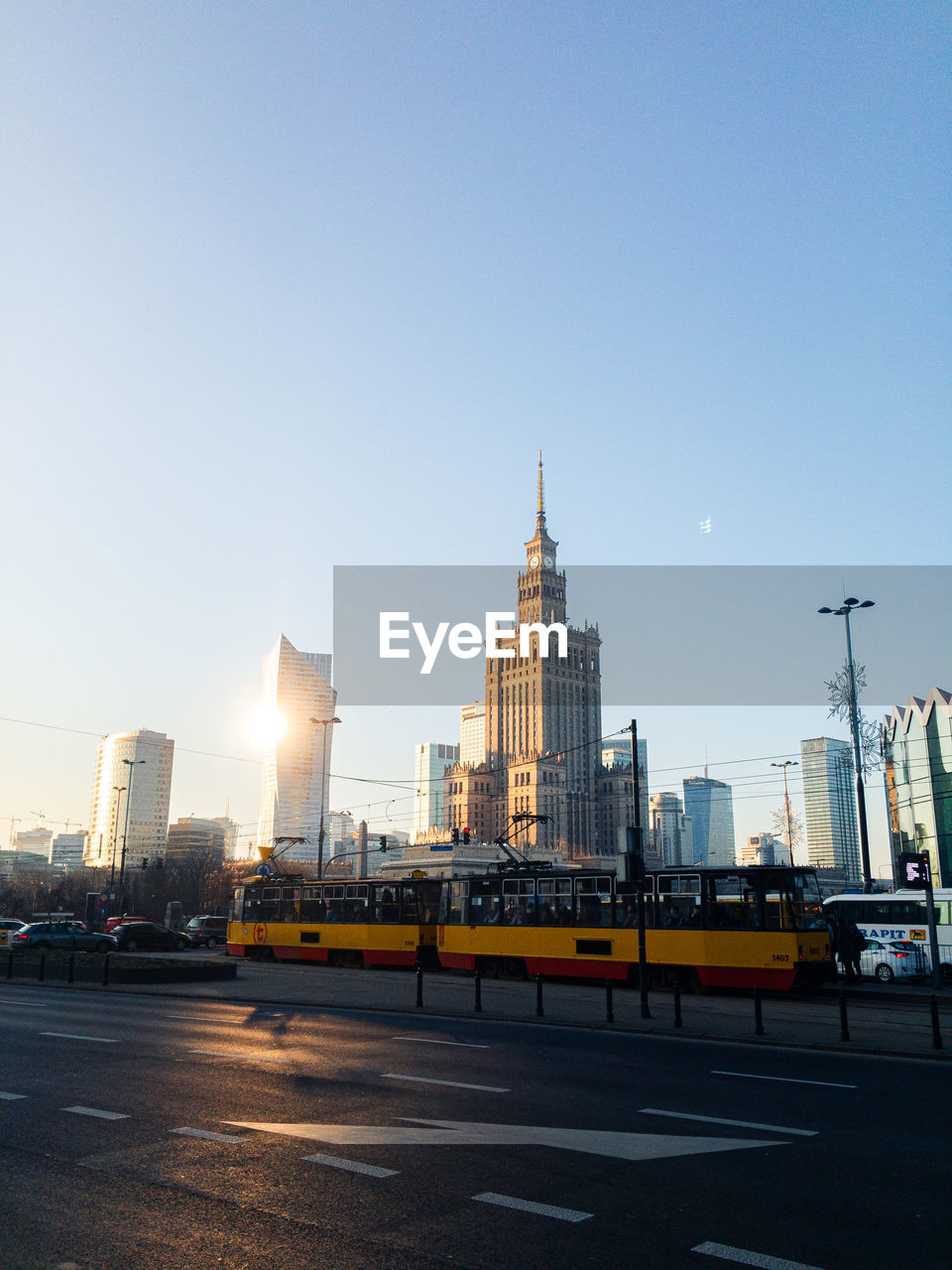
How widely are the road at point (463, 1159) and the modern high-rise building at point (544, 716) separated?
488 ft

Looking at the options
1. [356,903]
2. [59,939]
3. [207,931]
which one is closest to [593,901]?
[356,903]

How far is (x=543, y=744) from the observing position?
16800 cm

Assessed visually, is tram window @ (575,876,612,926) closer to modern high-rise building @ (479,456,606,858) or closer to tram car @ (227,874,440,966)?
tram car @ (227,874,440,966)

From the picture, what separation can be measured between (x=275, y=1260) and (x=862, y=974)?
32308 mm

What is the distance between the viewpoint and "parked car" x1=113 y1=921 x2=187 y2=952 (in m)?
46.9

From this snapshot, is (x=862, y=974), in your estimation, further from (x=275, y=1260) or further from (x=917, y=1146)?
(x=275, y=1260)

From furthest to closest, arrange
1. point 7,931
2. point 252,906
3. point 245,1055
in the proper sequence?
point 7,931, point 252,906, point 245,1055

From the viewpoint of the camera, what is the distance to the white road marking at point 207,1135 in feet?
28.9

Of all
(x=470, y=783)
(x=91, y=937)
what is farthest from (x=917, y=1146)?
(x=470, y=783)

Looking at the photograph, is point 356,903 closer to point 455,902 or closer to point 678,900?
point 455,902

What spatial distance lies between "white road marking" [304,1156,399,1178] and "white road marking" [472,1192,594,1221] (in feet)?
3.00

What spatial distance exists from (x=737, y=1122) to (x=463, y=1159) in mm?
3283

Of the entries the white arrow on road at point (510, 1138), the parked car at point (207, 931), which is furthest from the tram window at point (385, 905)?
the white arrow on road at point (510, 1138)

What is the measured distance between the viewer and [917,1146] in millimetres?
8930
